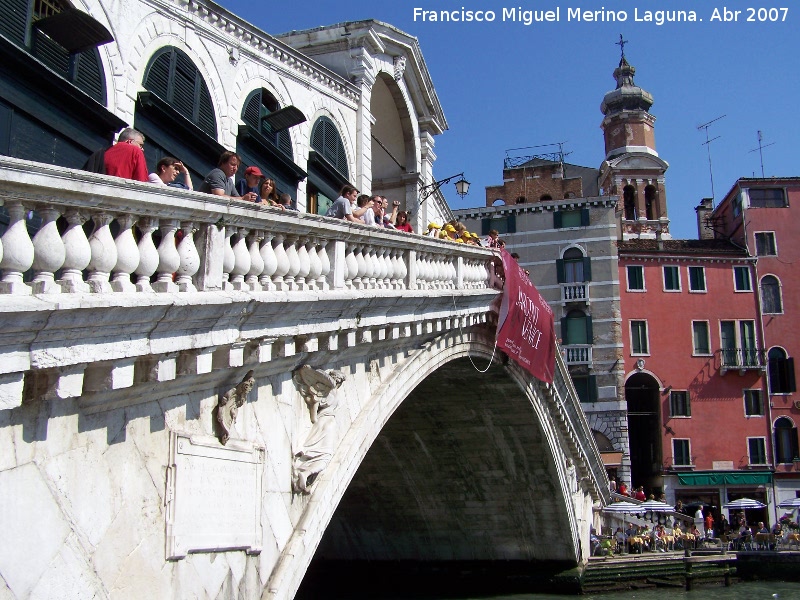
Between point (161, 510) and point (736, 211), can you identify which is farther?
point (736, 211)

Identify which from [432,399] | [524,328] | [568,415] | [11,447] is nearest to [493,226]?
[568,415]

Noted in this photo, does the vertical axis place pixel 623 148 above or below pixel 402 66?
above

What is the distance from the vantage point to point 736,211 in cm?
3206

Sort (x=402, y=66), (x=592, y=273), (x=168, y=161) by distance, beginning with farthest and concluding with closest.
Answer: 1. (x=592, y=273)
2. (x=402, y=66)
3. (x=168, y=161)

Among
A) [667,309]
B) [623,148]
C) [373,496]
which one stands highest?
[623,148]

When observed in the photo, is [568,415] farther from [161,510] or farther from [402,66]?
[161,510]

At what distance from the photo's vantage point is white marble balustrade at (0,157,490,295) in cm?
404

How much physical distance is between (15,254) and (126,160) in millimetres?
1608

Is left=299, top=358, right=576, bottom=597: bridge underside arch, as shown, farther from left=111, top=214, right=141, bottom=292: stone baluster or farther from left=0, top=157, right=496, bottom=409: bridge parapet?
left=111, top=214, right=141, bottom=292: stone baluster

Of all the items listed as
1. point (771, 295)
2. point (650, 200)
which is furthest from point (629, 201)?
point (771, 295)

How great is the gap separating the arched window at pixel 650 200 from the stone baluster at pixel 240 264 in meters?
36.1

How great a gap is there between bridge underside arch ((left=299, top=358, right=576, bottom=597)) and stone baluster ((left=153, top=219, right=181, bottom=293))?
11.1 m

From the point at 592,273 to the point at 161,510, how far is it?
2594cm

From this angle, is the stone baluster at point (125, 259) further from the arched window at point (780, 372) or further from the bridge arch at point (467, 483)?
the arched window at point (780, 372)
